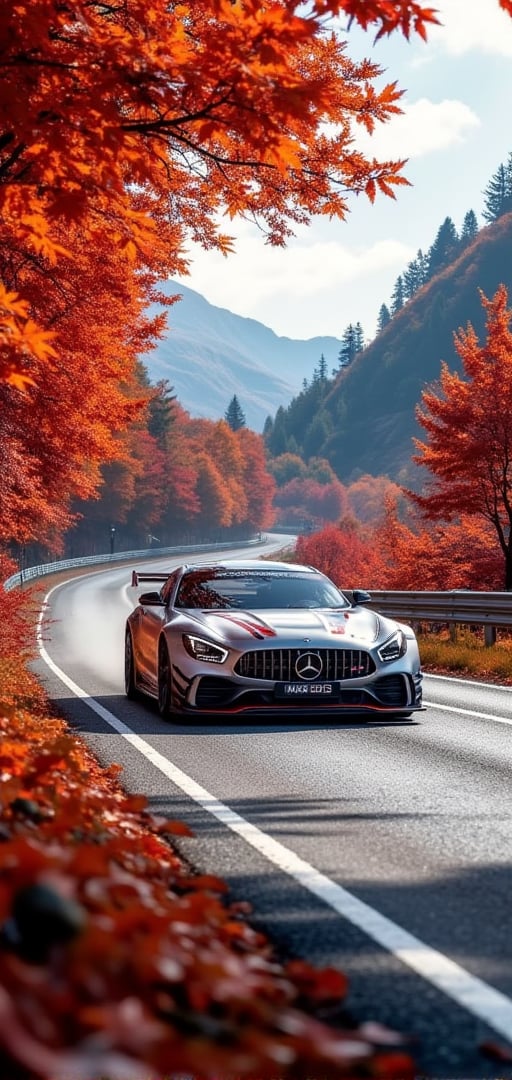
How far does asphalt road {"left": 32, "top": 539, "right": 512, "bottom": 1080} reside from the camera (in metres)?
3.74

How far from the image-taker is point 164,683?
11430 millimetres

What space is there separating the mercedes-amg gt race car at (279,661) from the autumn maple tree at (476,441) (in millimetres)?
16070

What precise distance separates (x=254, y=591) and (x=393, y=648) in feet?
5.47

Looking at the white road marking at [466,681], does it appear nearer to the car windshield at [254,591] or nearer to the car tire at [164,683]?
the car windshield at [254,591]

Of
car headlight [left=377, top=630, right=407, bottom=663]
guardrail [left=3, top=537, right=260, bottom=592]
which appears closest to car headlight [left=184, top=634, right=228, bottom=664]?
car headlight [left=377, top=630, right=407, bottom=663]

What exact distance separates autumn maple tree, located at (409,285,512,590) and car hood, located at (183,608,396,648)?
15.9m

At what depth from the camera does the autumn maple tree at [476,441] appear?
1082 inches

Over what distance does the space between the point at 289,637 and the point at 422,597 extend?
36.6 ft

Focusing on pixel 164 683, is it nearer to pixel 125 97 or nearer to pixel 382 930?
pixel 125 97

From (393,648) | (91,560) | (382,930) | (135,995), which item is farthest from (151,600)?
(91,560)

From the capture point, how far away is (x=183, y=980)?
2463 mm

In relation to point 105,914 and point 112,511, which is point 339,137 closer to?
point 105,914

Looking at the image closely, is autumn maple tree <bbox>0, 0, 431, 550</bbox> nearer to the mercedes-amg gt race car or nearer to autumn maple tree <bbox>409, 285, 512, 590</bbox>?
the mercedes-amg gt race car

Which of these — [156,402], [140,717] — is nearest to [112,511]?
[156,402]
